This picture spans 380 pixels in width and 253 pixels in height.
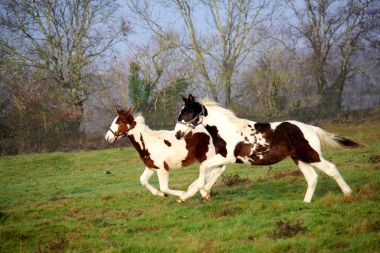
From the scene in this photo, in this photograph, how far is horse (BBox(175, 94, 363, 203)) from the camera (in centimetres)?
892

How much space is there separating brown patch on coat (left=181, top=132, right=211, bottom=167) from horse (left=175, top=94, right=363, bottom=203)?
1.05 m

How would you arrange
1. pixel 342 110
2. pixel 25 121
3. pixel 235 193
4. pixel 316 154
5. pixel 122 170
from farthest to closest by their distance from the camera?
pixel 342 110
pixel 25 121
pixel 122 170
pixel 235 193
pixel 316 154

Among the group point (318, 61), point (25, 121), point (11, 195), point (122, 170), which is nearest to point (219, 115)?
point (11, 195)

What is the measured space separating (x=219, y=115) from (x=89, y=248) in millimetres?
4059

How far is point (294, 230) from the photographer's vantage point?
23.5 feet

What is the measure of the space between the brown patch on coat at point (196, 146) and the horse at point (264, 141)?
3.43 ft

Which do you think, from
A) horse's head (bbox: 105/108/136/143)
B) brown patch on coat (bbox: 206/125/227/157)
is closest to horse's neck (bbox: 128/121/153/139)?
horse's head (bbox: 105/108/136/143)

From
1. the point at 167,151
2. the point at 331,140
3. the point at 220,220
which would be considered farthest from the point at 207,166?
the point at 331,140

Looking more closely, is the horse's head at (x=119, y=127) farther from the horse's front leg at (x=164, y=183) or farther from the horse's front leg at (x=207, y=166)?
the horse's front leg at (x=207, y=166)

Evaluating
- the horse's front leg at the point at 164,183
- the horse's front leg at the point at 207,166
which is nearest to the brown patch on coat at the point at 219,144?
the horse's front leg at the point at 207,166

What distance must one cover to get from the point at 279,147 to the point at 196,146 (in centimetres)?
259

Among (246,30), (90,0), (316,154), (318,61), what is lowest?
(316,154)

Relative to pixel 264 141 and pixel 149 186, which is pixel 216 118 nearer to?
pixel 264 141

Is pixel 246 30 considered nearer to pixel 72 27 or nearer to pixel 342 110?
pixel 342 110
